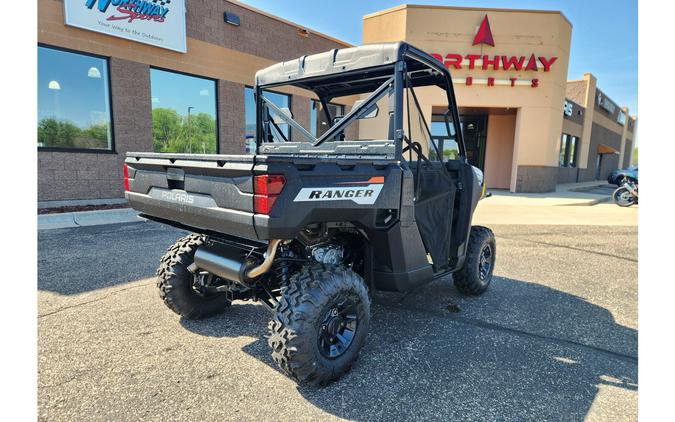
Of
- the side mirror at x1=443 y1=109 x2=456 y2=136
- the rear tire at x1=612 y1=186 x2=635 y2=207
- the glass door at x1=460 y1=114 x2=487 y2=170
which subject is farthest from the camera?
the glass door at x1=460 y1=114 x2=487 y2=170

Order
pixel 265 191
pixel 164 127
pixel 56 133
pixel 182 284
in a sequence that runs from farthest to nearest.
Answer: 1. pixel 164 127
2. pixel 56 133
3. pixel 182 284
4. pixel 265 191

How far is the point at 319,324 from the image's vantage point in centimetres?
245

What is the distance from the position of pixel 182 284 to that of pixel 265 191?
155 centimetres

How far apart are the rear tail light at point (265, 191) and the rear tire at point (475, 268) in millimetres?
2566

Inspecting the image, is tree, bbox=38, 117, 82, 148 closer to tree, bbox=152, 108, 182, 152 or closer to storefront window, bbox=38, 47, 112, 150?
storefront window, bbox=38, 47, 112, 150

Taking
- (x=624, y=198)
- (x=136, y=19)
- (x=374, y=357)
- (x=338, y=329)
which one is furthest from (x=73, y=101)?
(x=624, y=198)

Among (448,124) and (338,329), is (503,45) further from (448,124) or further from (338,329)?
(338,329)

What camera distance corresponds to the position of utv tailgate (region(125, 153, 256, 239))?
2227mm

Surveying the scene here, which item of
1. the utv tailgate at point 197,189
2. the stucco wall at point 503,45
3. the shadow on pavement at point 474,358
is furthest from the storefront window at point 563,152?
the utv tailgate at point 197,189

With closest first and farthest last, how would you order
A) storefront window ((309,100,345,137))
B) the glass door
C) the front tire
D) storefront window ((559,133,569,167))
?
the front tire
storefront window ((309,100,345,137))
the glass door
storefront window ((559,133,569,167))

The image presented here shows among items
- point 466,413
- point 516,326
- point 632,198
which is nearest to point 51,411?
point 466,413

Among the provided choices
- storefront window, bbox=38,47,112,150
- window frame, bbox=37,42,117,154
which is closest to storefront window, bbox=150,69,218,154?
window frame, bbox=37,42,117,154

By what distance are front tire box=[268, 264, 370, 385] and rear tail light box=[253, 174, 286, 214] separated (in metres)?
0.60

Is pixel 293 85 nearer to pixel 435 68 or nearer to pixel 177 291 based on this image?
pixel 435 68
